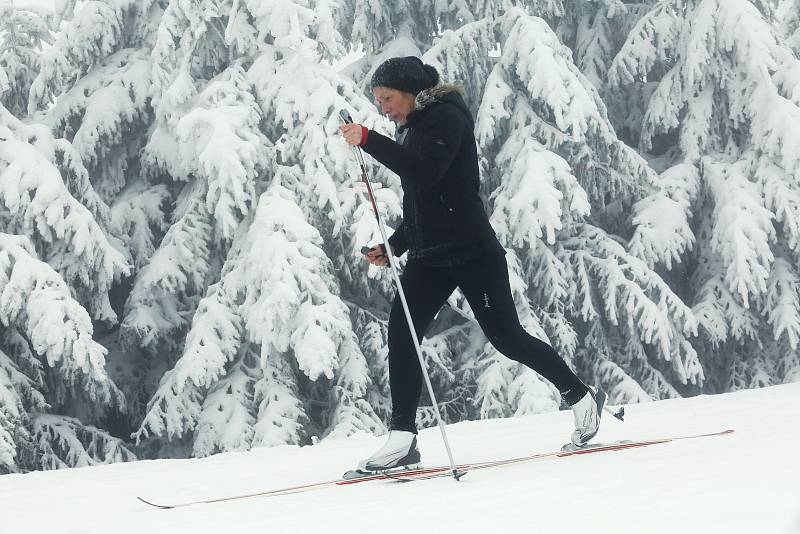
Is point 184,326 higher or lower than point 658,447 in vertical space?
higher

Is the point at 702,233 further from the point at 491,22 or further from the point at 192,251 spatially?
the point at 192,251

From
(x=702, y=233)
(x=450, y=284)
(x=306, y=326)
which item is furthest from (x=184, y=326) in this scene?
(x=450, y=284)

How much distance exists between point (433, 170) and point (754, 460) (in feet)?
5.07

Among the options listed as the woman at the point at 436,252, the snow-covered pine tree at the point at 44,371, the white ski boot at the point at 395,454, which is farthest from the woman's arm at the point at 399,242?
the snow-covered pine tree at the point at 44,371

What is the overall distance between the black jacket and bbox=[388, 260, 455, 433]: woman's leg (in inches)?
4.4

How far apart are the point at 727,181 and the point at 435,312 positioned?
31.6 feet

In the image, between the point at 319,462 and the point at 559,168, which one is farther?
the point at 559,168

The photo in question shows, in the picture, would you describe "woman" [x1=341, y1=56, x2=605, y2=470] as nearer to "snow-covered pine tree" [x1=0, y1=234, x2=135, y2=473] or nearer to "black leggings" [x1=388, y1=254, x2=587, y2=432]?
"black leggings" [x1=388, y1=254, x2=587, y2=432]

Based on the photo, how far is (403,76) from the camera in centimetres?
419

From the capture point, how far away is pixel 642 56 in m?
13.9

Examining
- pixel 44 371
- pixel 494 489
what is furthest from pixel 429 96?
pixel 44 371

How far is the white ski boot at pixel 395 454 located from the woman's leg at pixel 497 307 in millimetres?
530

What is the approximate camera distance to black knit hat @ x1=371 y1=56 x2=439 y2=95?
4191mm

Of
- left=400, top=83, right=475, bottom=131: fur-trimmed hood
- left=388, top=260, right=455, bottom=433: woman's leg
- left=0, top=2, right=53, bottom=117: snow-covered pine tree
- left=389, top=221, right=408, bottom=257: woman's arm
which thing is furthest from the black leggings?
left=0, top=2, right=53, bottom=117: snow-covered pine tree
